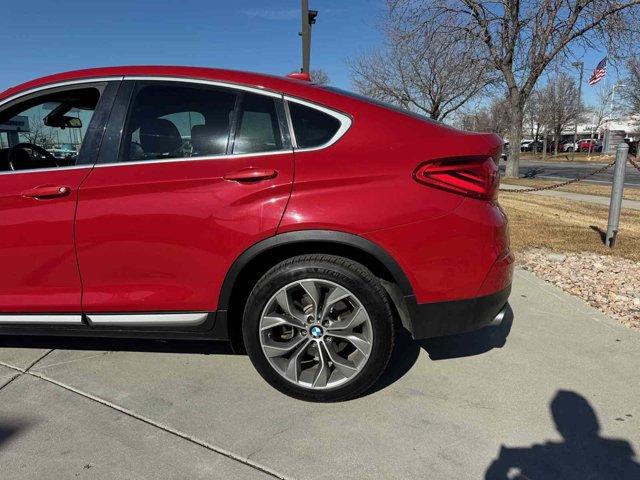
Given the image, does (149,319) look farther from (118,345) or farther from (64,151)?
(64,151)

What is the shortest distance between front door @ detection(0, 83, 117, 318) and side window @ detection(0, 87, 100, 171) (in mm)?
10

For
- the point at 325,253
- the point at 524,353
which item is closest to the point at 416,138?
the point at 325,253

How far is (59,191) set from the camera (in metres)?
2.76

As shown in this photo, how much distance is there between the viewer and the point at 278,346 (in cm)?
276

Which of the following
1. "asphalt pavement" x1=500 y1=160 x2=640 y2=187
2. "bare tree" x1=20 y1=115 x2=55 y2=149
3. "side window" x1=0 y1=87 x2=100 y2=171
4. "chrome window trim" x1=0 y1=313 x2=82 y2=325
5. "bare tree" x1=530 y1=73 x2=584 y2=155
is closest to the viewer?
"chrome window trim" x1=0 y1=313 x2=82 y2=325

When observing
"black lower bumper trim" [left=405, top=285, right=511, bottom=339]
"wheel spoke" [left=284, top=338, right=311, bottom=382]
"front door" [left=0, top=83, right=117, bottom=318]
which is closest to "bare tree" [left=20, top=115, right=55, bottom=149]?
"front door" [left=0, top=83, right=117, bottom=318]

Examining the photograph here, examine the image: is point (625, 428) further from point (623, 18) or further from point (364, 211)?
point (623, 18)

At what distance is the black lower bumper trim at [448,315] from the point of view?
263 cm

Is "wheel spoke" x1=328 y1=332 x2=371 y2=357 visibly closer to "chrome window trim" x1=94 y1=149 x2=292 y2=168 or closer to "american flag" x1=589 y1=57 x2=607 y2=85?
"chrome window trim" x1=94 y1=149 x2=292 y2=168

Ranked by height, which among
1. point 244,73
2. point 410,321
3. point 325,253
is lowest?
point 410,321

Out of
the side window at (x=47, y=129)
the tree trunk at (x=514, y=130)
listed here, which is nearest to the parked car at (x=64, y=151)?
the side window at (x=47, y=129)

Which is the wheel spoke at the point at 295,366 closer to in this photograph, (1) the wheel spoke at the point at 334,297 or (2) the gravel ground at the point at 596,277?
(1) the wheel spoke at the point at 334,297

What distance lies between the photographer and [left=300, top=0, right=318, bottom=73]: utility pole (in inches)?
415

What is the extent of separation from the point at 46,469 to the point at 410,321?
187 centimetres
